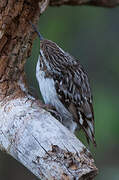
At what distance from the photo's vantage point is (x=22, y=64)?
4457mm

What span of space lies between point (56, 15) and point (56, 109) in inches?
133

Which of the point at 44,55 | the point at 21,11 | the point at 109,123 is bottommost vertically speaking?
the point at 109,123

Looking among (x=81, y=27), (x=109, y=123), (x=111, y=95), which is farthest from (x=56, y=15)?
(x=109, y=123)

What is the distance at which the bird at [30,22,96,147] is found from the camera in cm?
432

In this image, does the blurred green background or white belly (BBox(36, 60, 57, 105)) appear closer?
white belly (BBox(36, 60, 57, 105))

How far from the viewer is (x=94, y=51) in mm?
8023

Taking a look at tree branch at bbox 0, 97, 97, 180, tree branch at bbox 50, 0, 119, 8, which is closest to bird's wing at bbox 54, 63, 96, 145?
tree branch at bbox 0, 97, 97, 180

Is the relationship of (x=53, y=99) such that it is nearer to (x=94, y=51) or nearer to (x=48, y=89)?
(x=48, y=89)

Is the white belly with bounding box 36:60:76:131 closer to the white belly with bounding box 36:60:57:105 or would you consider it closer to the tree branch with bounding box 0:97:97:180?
the white belly with bounding box 36:60:57:105

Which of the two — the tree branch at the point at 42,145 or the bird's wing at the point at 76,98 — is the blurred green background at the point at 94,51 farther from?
the tree branch at the point at 42,145

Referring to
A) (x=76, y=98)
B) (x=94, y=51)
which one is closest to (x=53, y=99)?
(x=76, y=98)

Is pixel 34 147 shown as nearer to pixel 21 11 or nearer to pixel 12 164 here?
pixel 21 11

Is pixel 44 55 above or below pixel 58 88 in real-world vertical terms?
above

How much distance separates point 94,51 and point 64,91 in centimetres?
378
